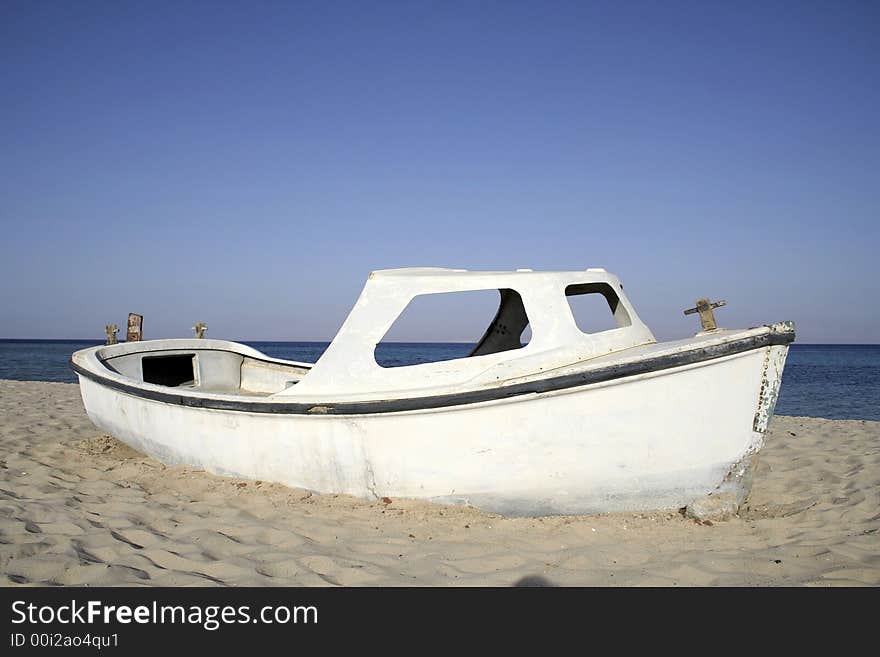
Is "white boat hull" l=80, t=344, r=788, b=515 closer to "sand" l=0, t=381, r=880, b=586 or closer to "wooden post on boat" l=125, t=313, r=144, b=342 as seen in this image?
"sand" l=0, t=381, r=880, b=586

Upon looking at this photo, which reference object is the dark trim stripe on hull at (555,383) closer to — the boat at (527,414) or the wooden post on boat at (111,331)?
the boat at (527,414)

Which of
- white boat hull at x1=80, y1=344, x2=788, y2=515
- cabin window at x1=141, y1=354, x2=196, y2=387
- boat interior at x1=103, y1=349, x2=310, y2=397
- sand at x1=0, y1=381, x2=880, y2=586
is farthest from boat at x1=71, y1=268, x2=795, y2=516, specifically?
cabin window at x1=141, y1=354, x2=196, y2=387

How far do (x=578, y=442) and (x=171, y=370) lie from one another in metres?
7.44

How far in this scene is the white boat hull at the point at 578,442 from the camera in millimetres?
4121

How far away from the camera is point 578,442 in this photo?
13.7 ft

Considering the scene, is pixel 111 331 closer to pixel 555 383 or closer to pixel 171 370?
pixel 171 370

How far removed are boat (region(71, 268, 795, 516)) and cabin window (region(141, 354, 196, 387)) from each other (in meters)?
4.20

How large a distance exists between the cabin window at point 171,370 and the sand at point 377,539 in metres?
3.39

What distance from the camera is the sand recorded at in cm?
347

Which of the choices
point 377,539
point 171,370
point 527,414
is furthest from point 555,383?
point 171,370

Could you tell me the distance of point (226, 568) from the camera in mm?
3580

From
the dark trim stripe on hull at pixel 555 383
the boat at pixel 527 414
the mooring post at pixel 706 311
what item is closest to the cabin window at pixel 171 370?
the boat at pixel 527 414
